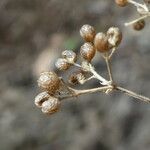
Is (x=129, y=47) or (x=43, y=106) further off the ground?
(x=43, y=106)

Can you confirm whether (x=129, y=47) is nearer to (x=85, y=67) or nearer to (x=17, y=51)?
(x=17, y=51)

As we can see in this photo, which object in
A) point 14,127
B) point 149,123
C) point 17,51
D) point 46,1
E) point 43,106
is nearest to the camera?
point 43,106

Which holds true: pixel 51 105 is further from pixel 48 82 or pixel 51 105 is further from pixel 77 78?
pixel 77 78

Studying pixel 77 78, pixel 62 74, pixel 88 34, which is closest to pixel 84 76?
pixel 77 78

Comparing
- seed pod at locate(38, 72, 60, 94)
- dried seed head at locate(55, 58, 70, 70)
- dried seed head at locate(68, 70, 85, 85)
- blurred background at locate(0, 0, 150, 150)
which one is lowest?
blurred background at locate(0, 0, 150, 150)

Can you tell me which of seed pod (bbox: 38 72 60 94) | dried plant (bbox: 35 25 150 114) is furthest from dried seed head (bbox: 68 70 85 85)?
seed pod (bbox: 38 72 60 94)

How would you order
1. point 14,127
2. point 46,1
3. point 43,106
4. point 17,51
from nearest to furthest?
point 43,106 → point 14,127 → point 46,1 → point 17,51

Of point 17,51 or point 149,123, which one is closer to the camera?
point 149,123

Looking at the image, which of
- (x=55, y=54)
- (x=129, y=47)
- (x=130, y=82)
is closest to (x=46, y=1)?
(x=55, y=54)

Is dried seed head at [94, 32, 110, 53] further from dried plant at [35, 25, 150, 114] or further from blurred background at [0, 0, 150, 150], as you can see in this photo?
blurred background at [0, 0, 150, 150]
